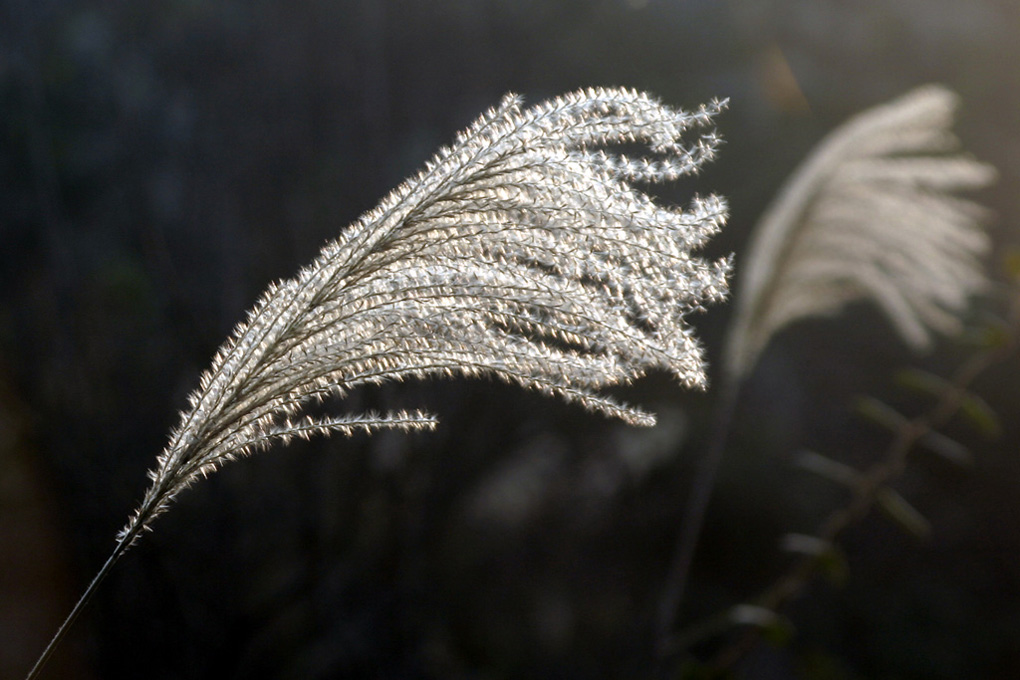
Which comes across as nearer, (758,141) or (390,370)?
(390,370)

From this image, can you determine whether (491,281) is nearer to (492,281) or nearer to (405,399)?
(492,281)

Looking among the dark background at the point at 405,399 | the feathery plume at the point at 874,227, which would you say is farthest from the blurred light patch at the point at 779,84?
the feathery plume at the point at 874,227

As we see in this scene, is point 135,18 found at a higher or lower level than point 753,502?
higher

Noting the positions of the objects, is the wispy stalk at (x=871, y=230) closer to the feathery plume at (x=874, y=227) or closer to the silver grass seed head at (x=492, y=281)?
the feathery plume at (x=874, y=227)

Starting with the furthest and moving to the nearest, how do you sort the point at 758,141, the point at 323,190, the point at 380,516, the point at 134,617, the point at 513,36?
the point at 758,141
the point at 513,36
the point at 323,190
the point at 380,516
the point at 134,617

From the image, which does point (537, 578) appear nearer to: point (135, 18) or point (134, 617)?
point (134, 617)

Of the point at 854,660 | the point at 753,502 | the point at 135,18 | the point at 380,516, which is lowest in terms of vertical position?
the point at 854,660

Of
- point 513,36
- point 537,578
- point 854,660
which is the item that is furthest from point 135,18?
point 854,660

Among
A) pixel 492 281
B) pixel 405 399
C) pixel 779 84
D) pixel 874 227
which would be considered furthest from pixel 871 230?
pixel 779 84
